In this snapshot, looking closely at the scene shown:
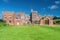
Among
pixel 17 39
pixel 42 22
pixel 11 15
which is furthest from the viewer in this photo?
pixel 11 15

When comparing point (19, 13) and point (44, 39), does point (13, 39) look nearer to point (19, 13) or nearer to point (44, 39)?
point (44, 39)

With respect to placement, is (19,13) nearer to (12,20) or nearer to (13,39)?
(12,20)

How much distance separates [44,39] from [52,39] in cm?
91

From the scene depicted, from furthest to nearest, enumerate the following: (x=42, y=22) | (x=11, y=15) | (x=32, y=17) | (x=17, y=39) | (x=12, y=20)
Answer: (x=32, y=17), (x=11, y=15), (x=12, y=20), (x=42, y=22), (x=17, y=39)

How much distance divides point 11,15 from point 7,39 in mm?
70926

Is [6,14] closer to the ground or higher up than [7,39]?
higher up

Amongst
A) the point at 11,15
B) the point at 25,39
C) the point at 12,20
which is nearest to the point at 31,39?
the point at 25,39

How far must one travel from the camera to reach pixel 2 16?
88.6 meters

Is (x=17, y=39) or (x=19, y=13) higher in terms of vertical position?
(x=19, y=13)

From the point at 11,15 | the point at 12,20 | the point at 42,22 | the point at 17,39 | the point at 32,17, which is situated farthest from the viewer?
the point at 32,17

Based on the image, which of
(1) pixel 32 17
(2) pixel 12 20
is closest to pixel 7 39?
(2) pixel 12 20

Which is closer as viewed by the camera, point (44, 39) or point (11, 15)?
point (44, 39)

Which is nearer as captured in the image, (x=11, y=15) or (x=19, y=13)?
(x=11, y=15)

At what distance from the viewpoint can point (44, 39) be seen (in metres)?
16.0
